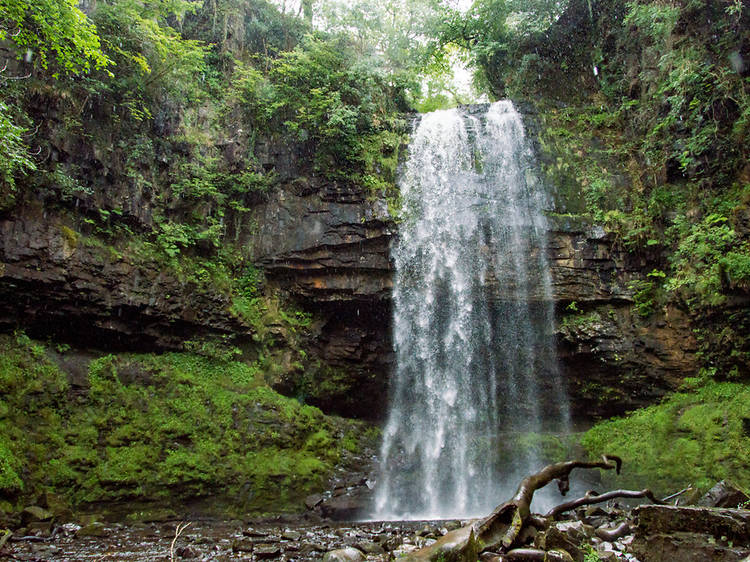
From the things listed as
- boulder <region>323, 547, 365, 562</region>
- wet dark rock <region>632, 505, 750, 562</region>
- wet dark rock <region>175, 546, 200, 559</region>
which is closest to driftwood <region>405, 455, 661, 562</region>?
wet dark rock <region>632, 505, 750, 562</region>

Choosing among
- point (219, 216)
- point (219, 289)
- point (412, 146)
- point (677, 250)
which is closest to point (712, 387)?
point (677, 250)

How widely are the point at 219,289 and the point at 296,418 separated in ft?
→ 13.0

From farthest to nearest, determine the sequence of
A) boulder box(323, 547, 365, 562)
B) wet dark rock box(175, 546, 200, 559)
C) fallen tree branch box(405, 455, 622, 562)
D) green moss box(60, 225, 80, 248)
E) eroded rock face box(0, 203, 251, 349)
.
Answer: green moss box(60, 225, 80, 248) → eroded rock face box(0, 203, 251, 349) → wet dark rock box(175, 546, 200, 559) → boulder box(323, 547, 365, 562) → fallen tree branch box(405, 455, 622, 562)

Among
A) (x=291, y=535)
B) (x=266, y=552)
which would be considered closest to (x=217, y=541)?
(x=291, y=535)

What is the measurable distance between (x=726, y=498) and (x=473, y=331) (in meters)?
7.42

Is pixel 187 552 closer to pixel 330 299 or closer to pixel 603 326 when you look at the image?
pixel 330 299

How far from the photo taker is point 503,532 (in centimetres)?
487

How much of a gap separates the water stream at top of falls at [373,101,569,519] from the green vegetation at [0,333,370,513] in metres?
2.74

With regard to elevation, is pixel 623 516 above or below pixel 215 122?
below

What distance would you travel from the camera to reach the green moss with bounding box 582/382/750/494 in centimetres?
949

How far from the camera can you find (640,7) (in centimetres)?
1166

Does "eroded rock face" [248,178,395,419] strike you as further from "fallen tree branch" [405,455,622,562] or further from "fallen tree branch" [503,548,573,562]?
"fallen tree branch" [503,548,573,562]

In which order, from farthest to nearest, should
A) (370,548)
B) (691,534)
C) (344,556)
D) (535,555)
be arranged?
(370,548)
(344,556)
(691,534)
(535,555)

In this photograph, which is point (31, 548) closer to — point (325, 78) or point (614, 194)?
point (325, 78)
